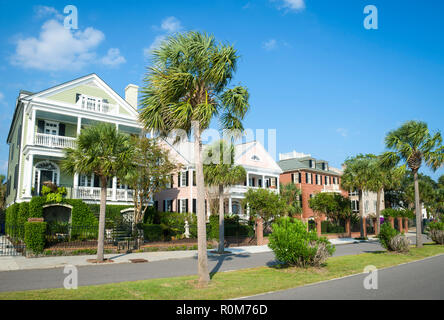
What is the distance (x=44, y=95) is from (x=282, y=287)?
75.0ft

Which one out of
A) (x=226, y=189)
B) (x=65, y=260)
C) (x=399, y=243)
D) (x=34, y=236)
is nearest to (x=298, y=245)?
(x=399, y=243)

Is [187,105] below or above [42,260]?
above

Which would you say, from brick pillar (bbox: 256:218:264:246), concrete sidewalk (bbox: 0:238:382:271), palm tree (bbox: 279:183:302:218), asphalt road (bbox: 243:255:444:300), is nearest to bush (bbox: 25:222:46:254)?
concrete sidewalk (bbox: 0:238:382:271)

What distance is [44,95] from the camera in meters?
24.6

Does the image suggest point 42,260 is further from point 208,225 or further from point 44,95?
point 44,95

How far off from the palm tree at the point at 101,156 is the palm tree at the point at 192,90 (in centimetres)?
572

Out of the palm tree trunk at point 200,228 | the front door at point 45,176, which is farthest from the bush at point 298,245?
the front door at point 45,176

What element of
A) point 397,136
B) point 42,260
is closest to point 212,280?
point 42,260

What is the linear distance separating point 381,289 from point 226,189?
25096mm

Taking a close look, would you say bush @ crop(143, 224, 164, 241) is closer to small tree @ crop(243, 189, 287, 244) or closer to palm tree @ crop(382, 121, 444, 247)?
small tree @ crop(243, 189, 287, 244)

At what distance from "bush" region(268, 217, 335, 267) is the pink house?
18.0m

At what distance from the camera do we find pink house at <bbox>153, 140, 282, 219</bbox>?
33.1 m

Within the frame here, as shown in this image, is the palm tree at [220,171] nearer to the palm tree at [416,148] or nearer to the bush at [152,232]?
the bush at [152,232]
